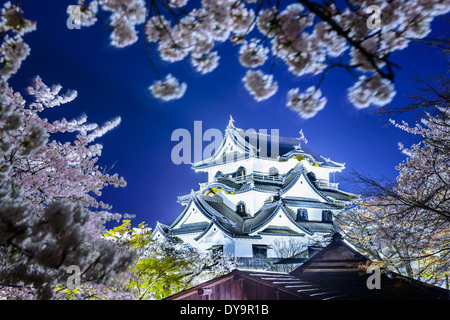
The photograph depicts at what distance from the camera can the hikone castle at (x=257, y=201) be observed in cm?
1549

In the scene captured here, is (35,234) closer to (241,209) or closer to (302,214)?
(241,209)

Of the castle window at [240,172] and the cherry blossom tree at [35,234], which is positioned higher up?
the castle window at [240,172]

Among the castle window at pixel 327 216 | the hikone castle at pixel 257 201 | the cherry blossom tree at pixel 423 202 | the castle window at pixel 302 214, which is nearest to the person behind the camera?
the cherry blossom tree at pixel 423 202

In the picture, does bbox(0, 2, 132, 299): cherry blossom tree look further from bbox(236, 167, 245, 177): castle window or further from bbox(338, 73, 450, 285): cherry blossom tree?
bbox(236, 167, 245, 177): castle window

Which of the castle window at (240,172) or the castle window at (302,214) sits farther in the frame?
the castle window at (240,172)

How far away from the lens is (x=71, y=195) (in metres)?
4.95

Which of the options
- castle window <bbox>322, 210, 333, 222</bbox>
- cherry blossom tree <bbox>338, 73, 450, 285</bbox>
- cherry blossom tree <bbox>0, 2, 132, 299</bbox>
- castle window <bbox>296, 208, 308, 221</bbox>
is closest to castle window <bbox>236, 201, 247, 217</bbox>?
castle window <bbox>296, 208, 308, 221</bbox>

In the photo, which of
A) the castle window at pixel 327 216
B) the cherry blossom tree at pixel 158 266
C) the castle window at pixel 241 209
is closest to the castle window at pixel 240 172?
the castle window at pixel 241 209

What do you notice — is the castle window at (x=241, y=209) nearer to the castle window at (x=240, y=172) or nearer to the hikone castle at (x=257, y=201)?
the hikone castle at (x=257, y=201)

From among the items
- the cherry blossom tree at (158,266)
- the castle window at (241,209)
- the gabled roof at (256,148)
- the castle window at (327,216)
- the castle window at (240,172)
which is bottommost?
the cherry blossom tree at (158,266)

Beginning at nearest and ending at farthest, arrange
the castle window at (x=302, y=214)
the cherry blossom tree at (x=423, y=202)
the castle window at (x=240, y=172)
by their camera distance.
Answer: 1. the cherry blossom tree at (x=423, y=202)
2. the castle window at (x=302, y=214)
3. the castle window at (x=240, y=172)

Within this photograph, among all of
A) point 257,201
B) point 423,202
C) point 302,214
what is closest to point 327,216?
point 302,214
